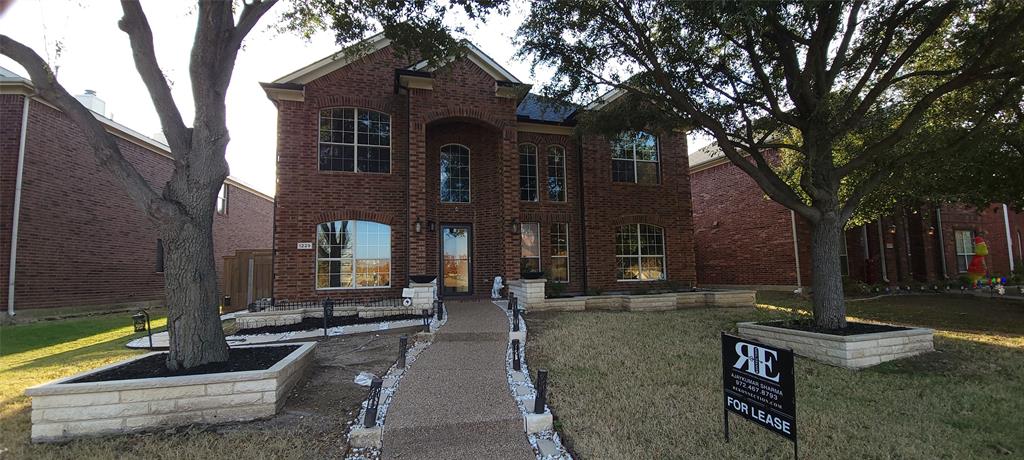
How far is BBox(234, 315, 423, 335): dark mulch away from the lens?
997 cm

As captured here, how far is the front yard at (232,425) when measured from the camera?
396 centimetres

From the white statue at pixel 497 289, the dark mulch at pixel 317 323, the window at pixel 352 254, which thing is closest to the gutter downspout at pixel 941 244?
the white statue at pixel 497 289

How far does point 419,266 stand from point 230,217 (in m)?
15.6

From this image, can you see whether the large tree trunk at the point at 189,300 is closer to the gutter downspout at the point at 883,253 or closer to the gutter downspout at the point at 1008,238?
the gutter downspout at the point at 883,253

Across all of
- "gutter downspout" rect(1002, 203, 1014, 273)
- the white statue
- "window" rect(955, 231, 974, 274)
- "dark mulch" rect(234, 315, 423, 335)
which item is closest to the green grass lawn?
"dark mulch" rect(234, 315, 423, 335)

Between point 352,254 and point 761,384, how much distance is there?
1092 cm

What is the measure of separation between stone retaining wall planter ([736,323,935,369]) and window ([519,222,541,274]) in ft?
25.8

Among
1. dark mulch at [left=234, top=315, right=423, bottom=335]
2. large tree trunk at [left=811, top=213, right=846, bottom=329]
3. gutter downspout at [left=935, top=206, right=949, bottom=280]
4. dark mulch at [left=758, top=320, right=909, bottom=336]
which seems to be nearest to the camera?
dark mulch at [left=758, top=320, right=909, bottom=336]

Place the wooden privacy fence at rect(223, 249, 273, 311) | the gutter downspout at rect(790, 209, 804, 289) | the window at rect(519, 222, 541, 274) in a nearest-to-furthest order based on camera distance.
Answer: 1. the wooden privacy fence at rect(223, 249, 273, 311)
2. the window at rect(519, 222, 541, 274)
3. the gutter downspout at rect(790, 209, 804, 289)

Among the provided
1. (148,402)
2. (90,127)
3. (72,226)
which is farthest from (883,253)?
(72,226)

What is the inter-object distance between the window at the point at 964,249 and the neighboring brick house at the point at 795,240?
0.05 meters

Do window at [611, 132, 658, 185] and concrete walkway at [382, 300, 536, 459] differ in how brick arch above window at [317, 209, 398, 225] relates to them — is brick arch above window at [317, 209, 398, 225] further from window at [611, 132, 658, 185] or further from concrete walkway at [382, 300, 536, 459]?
window at [611, 132, 658, 185]

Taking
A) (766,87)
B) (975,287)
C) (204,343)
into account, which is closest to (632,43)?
(766,87)

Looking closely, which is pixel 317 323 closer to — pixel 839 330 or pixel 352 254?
pixel 352 254
